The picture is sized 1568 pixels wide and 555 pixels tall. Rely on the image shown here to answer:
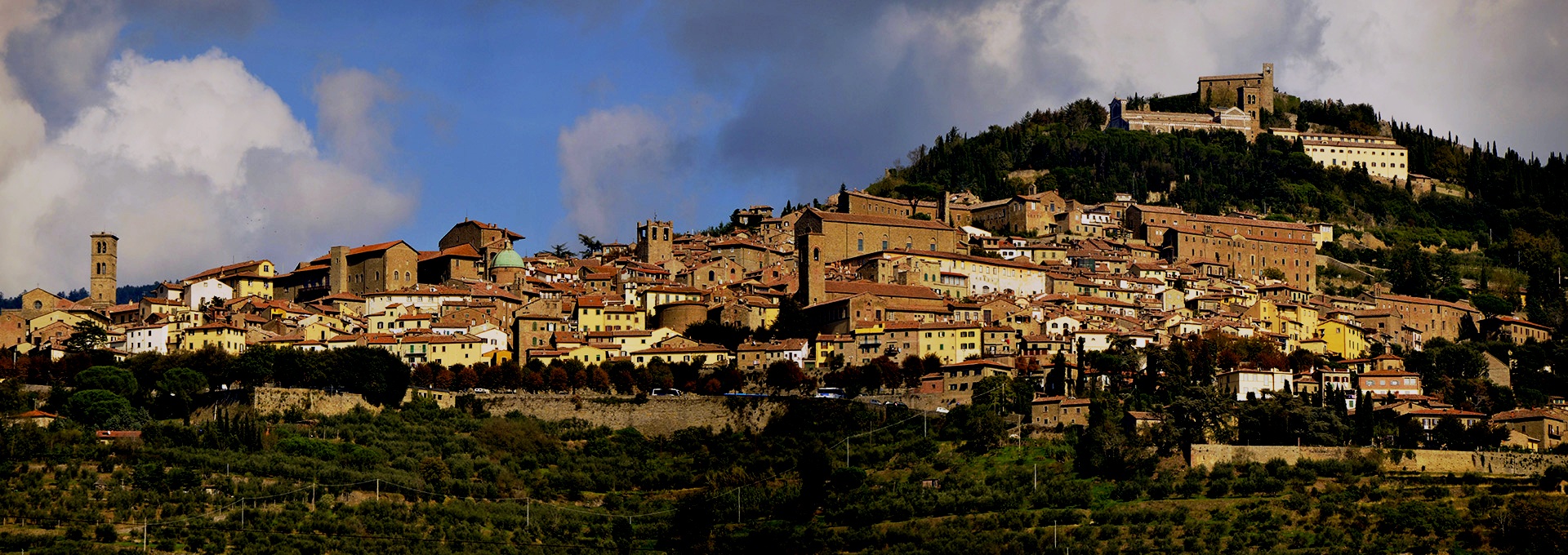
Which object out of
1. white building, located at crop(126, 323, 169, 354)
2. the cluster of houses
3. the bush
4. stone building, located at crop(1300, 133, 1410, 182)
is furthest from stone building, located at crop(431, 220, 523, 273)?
stone building, located at crop(1300, 133, 1410, 182)

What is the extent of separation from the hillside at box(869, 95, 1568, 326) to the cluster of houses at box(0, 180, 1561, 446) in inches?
324

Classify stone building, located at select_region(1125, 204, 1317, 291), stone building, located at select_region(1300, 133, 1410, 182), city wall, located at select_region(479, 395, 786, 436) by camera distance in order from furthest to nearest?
stone building, located at select_region(1300, 133, 1410, 182), stone building, located at select_region(1125, 204, 1317, 291), city wall, located at select_region(479, 395, 786, 436)

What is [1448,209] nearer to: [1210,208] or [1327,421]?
[1210,208]

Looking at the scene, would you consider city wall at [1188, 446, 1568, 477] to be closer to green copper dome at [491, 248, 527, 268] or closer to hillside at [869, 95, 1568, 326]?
green copper dome at [491, 248, 527, 268]

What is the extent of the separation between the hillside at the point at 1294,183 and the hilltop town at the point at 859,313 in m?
8.23

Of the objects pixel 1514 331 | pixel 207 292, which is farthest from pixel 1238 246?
pixel 207 292

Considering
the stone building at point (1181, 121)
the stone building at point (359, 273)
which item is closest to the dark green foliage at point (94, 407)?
the stone building at point (359, 273)

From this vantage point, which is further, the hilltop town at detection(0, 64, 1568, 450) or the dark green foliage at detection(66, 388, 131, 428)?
the hilltop town at detection(0, 64, 1568, 450)

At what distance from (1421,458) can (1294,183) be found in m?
55.3

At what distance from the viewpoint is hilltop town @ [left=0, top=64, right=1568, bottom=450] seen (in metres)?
62.1

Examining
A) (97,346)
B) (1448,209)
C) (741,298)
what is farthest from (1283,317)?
(97,346)

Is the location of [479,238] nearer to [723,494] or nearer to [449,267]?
[449,267]

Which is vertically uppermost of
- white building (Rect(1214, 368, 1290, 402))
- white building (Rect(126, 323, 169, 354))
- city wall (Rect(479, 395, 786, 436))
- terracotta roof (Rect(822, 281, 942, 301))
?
terracotta roof (Rect(822, 281, 942, 301))

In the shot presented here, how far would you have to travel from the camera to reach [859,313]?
66.8 metres
